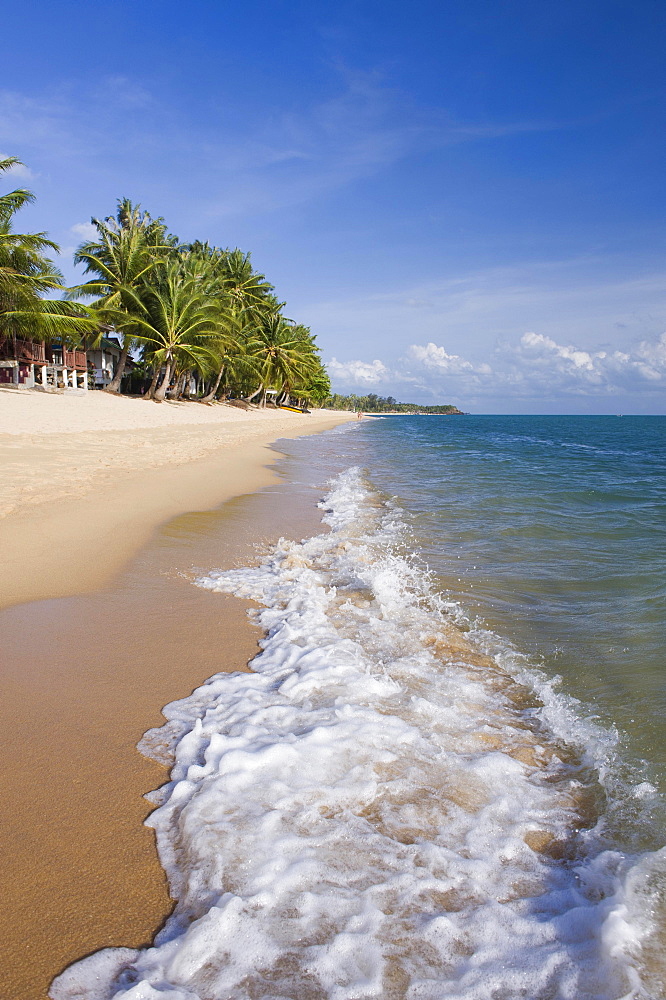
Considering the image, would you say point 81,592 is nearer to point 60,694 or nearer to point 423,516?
point 60,694

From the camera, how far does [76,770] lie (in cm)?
249

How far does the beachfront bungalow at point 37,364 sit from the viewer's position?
29297 mm

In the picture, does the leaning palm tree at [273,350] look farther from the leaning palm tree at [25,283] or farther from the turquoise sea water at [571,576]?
the turquoise sea water at [571,576]

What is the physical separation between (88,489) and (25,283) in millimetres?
20928

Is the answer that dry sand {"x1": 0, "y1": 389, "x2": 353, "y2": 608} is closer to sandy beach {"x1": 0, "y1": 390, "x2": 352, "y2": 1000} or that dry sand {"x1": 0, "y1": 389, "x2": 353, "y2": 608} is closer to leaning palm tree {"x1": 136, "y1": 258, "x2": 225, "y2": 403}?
sandy beach {"x1": 0, "y1": 390, "x2": 352, "y2": 1000}

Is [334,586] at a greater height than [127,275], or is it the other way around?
[127,275]

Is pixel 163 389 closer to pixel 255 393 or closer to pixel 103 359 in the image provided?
pixel 103 359

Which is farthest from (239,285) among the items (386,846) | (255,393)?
(386,846)

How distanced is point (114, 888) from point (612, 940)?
5.52 feet

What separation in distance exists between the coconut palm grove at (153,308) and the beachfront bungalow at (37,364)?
1.84ft

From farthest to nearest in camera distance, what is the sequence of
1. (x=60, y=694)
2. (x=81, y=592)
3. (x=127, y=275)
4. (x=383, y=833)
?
1. (x=127, y=275)
2. (x=81, y=592)
3. (x=60, y=694)
4. (x=383, y=833)

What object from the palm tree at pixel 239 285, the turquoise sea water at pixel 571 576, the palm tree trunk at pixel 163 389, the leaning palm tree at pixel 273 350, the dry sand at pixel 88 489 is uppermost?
the palm tree at pixel 239 285

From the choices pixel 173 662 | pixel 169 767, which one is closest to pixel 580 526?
pixel 173 662

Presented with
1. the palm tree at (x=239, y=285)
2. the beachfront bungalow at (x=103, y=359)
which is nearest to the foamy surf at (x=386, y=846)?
the beachfront bungalow at (x=103, y=359)
